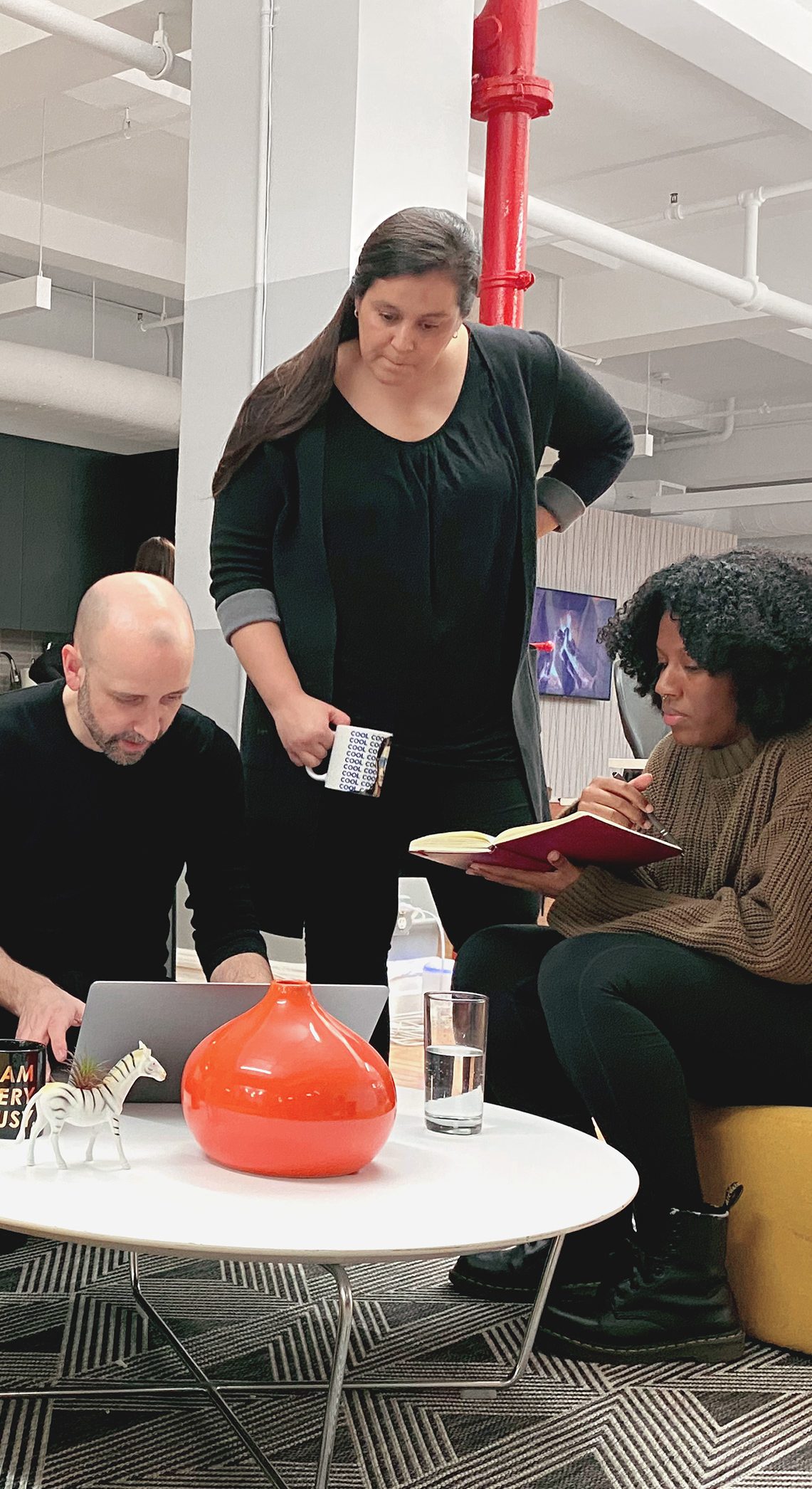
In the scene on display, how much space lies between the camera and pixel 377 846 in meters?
2.22

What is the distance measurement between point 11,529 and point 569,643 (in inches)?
158

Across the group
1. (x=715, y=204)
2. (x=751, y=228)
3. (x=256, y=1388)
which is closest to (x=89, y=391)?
(x=715, y=204)

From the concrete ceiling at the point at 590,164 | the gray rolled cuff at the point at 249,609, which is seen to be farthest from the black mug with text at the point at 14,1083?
the concrete ceiling at the point at 590,164

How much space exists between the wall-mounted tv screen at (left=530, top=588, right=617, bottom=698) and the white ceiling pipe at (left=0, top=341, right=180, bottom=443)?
3.49m

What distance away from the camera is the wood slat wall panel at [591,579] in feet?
35.2

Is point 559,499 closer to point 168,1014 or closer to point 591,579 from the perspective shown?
point 168,1014

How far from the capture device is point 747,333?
26.2ft

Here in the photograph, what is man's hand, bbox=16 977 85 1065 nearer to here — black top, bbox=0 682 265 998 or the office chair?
black top, bbox=0 682 265 998

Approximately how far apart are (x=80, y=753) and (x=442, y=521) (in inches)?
22.9

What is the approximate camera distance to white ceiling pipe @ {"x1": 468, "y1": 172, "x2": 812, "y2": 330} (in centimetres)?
601

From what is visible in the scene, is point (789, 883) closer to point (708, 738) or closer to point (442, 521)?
point (708, 738)

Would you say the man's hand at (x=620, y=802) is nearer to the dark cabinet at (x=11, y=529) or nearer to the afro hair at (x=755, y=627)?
the afro hair at (x=755, y=627)

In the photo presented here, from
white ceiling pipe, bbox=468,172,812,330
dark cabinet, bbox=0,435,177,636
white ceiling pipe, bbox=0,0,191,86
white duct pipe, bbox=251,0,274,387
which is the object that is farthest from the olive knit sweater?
dark cabinet, bbox=0,435,177,636

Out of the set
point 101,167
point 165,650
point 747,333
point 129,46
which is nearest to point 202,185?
point 129,46
